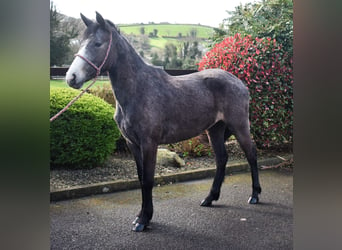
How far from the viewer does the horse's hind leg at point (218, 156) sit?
12.0 ft

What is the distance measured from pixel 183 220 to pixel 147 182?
60 centimetres

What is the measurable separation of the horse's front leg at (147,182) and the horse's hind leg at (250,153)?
990mm

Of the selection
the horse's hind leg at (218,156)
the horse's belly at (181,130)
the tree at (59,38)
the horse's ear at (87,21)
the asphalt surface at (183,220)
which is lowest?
the asphalt surface at (183,220)

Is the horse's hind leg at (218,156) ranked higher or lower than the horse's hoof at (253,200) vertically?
higher

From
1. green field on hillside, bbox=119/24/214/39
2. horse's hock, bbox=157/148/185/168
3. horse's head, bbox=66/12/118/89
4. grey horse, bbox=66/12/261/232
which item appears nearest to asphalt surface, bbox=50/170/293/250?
grey horse, bbox=66/12/261/232

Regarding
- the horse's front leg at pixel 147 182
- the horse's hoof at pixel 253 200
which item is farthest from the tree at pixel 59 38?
the horse's hoof at pixel 253 200

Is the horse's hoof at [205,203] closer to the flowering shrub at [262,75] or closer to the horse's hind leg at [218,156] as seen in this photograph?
the horse's hind leg at [218,156]

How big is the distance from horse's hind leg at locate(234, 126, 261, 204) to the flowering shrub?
3.01 feet

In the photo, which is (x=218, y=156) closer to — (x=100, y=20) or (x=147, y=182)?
(x=147, y=182)

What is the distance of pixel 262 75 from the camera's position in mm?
4449
